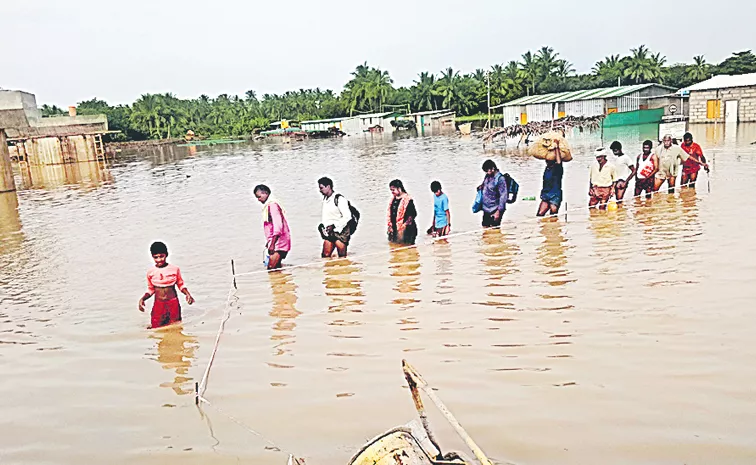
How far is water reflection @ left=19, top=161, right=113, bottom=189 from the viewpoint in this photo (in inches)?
1093

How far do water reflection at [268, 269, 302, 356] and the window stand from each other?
3944 cm

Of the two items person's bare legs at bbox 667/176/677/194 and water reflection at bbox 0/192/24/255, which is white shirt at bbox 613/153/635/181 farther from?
water reflection at bbox 0/192/24/255

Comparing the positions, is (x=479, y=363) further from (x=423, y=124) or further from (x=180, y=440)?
(x=423, y=124)

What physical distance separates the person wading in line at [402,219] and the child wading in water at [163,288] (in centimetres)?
360

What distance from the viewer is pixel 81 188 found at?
83.4ft

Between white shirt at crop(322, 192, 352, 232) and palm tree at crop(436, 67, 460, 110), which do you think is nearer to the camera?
white shirt at crop(322, 192, 352, 232)

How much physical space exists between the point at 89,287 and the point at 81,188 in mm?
18572

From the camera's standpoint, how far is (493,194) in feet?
32.0

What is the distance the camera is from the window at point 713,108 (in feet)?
129

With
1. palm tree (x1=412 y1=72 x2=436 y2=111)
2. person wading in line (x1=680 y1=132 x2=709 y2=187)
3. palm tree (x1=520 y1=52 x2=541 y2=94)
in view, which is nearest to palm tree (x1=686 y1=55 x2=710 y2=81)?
palm tree (x1=520 y1=52 x2=541 y2=94)

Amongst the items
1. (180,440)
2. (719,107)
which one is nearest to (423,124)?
(719,107)

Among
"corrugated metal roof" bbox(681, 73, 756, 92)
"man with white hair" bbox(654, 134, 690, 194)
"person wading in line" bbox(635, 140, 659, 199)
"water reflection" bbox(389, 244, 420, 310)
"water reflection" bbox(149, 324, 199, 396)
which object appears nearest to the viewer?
"water reflection" bbox(149, 324, 199, 396)

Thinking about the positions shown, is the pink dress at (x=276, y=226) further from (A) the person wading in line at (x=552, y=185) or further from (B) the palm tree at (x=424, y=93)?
(B) the palm tree at (x=424, y=93)

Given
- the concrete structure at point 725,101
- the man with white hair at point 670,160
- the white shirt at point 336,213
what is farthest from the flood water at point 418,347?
the concrete structure at point 725,101
